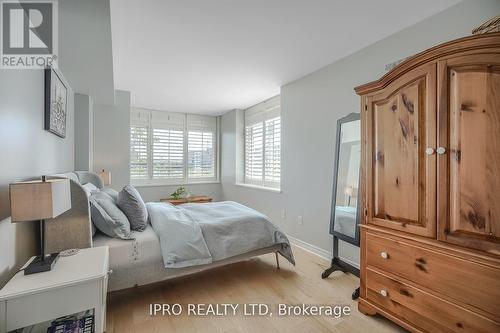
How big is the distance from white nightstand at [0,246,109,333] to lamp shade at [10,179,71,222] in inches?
13.1

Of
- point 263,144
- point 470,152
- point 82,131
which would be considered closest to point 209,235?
point 470,152

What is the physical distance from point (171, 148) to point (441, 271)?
5068 millimetres

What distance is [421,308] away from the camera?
153 centimetres

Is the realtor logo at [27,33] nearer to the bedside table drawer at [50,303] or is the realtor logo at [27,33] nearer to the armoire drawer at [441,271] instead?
the bedside table drawer at [50,303]

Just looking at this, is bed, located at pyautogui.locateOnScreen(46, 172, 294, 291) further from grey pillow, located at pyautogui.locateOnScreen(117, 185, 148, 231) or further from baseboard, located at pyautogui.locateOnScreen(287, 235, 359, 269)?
baseboard, located at pyautogui.locateOnScreen(287, 235, 359, 269)

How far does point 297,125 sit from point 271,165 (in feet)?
3.60

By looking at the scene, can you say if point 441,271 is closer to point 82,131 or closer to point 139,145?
point 82,131

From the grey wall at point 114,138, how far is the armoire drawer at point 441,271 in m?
4.07

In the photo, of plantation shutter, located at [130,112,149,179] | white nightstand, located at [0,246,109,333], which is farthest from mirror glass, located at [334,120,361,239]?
plantation shutter, located at [130,112,149,179]

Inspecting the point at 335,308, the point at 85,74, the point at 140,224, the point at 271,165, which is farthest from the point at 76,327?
the point at 271,165

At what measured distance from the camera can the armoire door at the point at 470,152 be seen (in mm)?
1256

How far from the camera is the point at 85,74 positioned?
285 cm

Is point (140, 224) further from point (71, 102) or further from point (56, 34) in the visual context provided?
point (71, 102)

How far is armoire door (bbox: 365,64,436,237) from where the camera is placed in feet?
4.94
